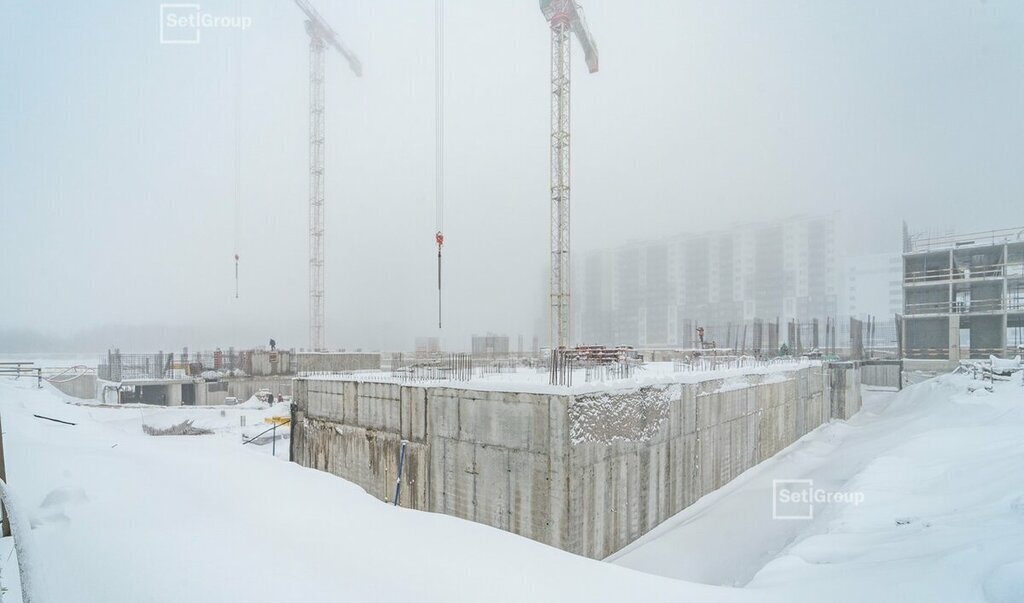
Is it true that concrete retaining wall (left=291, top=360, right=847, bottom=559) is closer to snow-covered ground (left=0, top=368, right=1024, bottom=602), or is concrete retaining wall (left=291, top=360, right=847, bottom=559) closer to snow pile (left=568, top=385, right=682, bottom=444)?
snow pile (left=568, top=385, right=682, bottom=444)

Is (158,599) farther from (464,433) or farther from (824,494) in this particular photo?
(824,494)

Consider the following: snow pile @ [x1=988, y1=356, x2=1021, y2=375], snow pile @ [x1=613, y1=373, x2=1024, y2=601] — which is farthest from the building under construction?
snow pile @ [x1=613, y1=373, x2=1024, y2=601]

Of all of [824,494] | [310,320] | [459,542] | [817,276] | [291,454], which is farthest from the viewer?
[817,276]

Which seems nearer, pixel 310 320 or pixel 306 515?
pixel 306 515

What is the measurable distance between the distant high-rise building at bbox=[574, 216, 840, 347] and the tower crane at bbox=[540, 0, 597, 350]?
59.6m

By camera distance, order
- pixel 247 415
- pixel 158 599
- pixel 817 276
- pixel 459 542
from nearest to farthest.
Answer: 1. pixel 158 599
2. pixel 459 542
3. pixel 247 415
4. pixel 817 276

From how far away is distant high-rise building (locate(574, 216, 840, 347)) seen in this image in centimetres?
9981

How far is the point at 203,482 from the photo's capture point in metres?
6.98

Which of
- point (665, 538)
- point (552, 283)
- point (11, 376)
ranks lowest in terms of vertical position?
point (665, 538)

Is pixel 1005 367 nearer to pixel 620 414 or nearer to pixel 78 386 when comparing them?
pixel 620 414

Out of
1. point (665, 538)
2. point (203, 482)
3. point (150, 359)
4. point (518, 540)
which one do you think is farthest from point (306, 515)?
point (150, 359)

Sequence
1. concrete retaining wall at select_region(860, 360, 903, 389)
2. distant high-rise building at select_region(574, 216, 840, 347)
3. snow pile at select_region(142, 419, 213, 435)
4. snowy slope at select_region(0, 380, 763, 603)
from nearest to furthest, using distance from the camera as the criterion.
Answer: snowy slope at select_region(0, 380, 763, 603), snow pile at select_region(142, 419, 213, 435), concrete retaining wall at select_region(860, 360, 903, 389), distant high-rise building at select_region(574, 216, 840, 347)

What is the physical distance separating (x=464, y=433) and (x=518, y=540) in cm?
642

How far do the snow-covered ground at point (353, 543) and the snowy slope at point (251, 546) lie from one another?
0.07 feet
